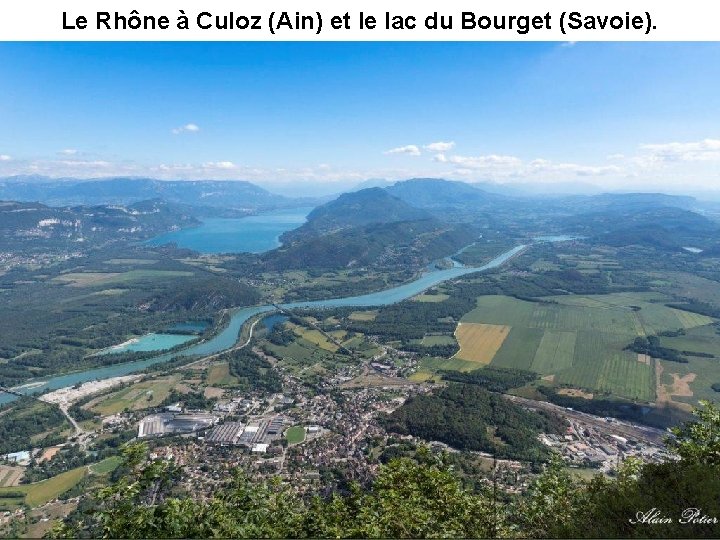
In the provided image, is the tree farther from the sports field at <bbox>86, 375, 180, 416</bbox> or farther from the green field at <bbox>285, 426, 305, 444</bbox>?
the sports field at <bbox>86, 375, 180, 416</bbox>

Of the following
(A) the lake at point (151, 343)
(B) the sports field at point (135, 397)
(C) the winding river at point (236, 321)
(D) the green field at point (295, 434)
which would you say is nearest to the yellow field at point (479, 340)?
(C) the winding river at point (236, 321)

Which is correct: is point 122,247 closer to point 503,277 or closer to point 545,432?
point 503,277

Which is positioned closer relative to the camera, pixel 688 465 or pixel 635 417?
pixel 688 465

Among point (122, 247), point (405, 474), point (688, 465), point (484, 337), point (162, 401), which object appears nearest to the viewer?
point (688, 465)

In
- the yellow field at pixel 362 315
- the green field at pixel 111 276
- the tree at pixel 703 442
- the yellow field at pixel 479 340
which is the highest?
the tree at pixel 703 442


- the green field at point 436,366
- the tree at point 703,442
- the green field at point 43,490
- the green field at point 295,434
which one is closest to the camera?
the tree at point 703,442

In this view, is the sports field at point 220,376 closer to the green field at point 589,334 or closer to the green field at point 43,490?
the green field at point 43,490

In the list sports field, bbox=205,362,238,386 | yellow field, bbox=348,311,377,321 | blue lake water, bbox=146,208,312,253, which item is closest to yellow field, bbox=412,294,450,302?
yellow field, bbox=348,311,377,321

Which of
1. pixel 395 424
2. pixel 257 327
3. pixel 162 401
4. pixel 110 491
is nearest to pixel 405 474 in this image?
pixel 110 491
